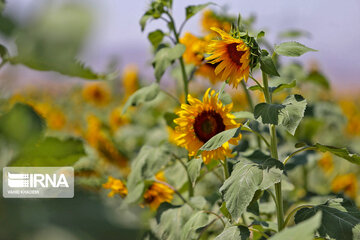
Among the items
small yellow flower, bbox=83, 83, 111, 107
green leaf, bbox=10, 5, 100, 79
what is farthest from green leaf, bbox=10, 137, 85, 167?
small yellow flower, bbox=83, 83, 111, 107

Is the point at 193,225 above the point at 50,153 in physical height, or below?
below

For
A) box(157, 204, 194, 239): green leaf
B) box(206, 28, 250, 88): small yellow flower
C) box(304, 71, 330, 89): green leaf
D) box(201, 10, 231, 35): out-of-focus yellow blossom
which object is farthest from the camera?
box(304, 71, 330, 89): green leaf

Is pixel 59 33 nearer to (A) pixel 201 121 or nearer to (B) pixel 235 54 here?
(B) pixel 235 54

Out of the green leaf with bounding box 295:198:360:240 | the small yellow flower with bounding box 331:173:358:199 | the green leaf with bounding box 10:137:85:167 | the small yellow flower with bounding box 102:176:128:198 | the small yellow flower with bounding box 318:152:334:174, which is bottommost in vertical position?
the small yellow flower with bounding box 331:173:358:199

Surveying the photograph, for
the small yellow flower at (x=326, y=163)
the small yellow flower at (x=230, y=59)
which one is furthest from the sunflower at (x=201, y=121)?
the small yellow flower at (x=326, y=163)

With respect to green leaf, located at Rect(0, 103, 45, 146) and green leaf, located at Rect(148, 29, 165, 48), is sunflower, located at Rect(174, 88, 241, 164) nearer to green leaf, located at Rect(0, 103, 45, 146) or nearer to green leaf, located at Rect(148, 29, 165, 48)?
green leaf, located at Rect(148, 29, 165, 48)

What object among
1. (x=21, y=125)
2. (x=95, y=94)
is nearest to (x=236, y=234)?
(x=21, y=125)

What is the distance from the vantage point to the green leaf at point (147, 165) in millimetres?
1288

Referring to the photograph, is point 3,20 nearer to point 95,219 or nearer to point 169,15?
point 95,219

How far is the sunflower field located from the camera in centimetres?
21

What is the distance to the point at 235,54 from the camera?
941 mm

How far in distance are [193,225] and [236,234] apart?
0.64 ft

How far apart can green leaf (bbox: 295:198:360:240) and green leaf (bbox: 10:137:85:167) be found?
63cm

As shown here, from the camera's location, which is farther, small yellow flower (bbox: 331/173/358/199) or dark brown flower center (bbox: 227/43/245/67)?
small yellow flower (bbox: 331/173/358/199)
